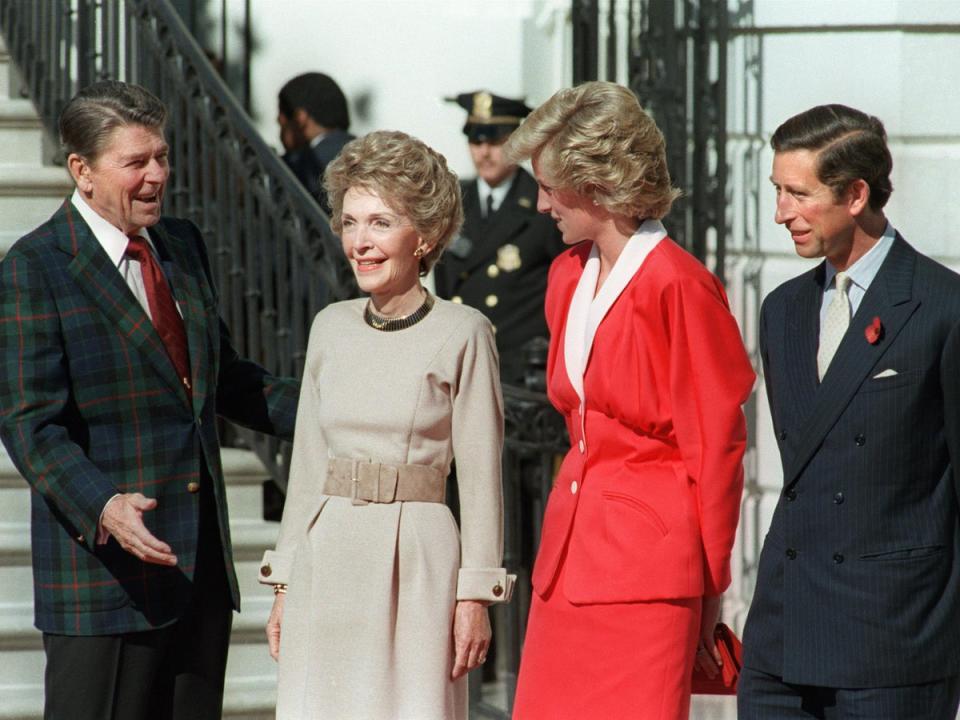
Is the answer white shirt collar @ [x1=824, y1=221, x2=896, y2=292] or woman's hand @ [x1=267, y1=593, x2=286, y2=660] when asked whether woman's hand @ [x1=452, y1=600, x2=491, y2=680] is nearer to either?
woman's hand @ [x1=267, y1=593, x2=286, y2=660]

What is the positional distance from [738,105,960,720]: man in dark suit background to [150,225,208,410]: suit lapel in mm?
1380

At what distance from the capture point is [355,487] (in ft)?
13.6

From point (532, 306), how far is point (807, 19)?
1717mm

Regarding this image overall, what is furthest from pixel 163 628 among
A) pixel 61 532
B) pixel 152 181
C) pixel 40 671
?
pixel 40 671

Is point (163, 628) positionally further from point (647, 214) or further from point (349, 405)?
point (647, 214)

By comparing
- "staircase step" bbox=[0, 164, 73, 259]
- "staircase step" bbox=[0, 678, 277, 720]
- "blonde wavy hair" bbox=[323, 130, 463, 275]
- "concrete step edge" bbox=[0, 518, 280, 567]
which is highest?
"blonde wavy hair" bbox=[323, 130, 463, 275]

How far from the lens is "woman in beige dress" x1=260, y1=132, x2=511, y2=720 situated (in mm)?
4094

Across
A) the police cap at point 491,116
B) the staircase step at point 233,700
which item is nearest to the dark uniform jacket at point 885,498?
the staircase step at point 233,700

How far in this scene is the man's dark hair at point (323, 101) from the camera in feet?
28.6

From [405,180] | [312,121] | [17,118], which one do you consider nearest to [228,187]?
[17,118]

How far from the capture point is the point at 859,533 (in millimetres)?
3830

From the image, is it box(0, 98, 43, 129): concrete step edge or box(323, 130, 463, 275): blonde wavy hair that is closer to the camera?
box(323, 130, 463, 275): blonde wavy hair

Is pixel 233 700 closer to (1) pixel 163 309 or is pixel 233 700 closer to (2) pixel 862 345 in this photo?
(1) pixel 163 309

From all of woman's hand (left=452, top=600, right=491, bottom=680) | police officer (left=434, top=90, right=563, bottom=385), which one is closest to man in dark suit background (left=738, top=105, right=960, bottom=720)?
woman's hand (left=452, top=600, right=491, bottom=680)
